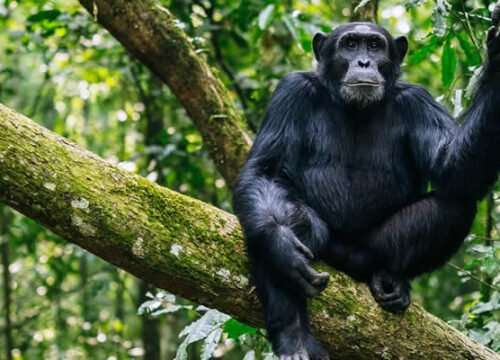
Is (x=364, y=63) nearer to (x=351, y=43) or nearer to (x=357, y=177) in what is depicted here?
(x=351, y=43)

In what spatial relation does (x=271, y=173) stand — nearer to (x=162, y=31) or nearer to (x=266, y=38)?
(x=162, y=31)

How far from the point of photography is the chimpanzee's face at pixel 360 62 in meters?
4.61

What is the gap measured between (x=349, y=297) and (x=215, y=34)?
14.4 feet

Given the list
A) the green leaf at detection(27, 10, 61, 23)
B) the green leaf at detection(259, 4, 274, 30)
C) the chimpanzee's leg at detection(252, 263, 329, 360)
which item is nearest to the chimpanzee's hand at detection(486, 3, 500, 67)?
the chimpanzee's leg at detection(252, 263, 329, 360)

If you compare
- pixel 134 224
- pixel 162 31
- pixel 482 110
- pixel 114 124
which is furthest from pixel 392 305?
A: pixel 114 124

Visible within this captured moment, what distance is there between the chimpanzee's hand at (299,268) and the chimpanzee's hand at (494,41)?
4.44 ft

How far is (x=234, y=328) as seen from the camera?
440 centimetres

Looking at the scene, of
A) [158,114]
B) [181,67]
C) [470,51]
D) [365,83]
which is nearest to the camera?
[365,83]

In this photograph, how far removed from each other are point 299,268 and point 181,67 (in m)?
2.32

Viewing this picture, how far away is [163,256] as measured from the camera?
Result: 374cm

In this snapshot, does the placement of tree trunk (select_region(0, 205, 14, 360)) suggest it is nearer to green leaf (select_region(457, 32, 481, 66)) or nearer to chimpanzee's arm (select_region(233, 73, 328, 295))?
chimpanzee's arm (select_region(233, 73, 328, 295))

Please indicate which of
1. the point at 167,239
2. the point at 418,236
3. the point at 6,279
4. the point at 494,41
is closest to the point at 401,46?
the point at 494,41

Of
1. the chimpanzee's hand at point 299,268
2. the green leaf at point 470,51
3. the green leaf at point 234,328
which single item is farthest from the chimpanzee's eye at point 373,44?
the green leaf at point 234,328

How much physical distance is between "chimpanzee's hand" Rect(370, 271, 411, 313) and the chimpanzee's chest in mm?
396
